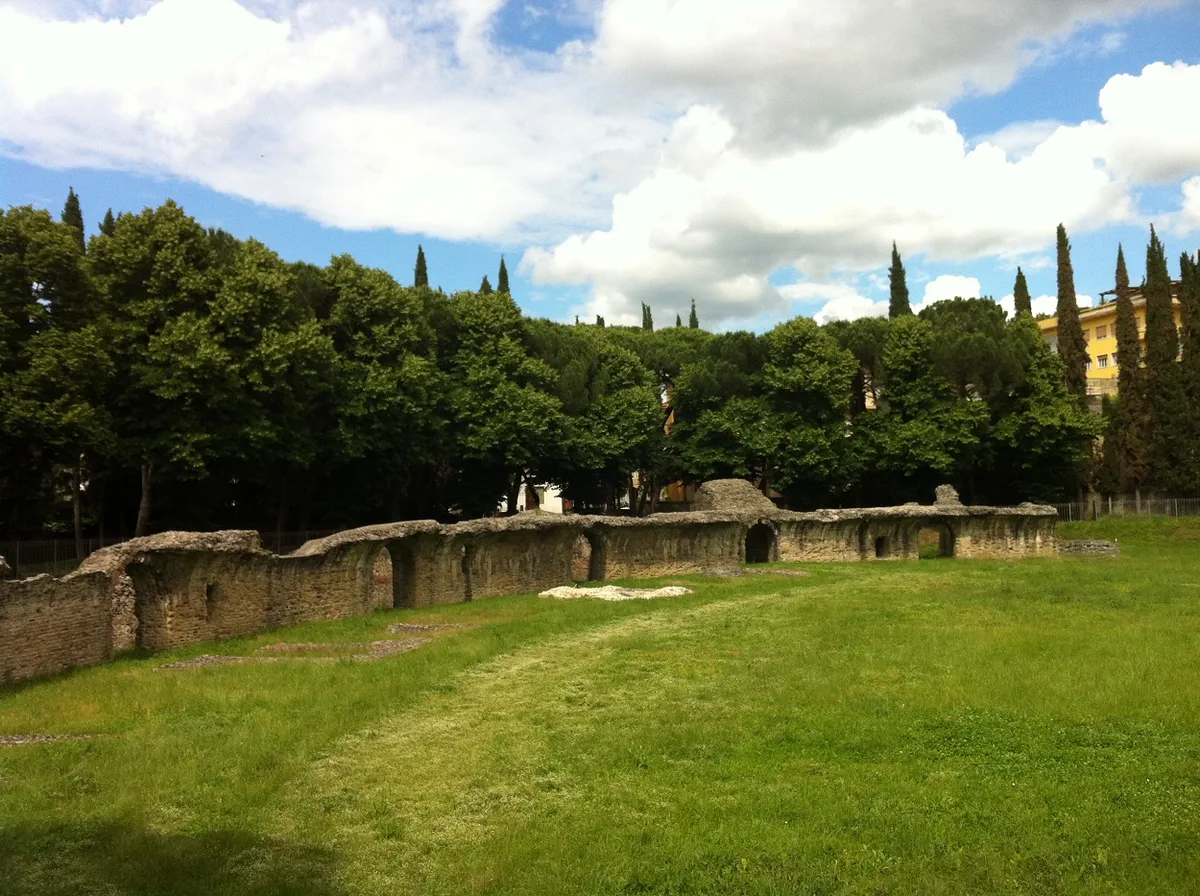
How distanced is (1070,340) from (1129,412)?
17.8 feet

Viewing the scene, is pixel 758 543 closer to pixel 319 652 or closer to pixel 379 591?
pixel 379 591

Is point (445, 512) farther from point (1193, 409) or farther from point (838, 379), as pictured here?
point (1193, 409)

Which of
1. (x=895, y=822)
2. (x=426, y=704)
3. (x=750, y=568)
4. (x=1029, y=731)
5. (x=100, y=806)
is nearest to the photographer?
(x=895, y=822)

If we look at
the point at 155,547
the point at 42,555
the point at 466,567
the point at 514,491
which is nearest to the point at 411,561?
the point at 466,567

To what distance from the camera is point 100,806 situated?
977cm

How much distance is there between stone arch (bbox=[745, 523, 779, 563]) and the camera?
38916 mm

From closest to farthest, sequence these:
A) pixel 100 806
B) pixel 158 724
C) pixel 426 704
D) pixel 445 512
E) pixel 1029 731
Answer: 1. pixel 100 806
2. pixel 1029 731
3. pixel 158 724
4. pixel 426 704
5. pixel 445 512

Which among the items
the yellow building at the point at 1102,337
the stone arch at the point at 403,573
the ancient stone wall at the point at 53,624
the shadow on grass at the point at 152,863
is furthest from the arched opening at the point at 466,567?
the yellow building at the point at 1102,337

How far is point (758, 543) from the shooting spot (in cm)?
4088

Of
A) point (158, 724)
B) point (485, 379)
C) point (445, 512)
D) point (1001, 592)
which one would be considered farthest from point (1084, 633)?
point (445, 512)

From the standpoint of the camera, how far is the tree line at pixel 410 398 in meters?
27.6

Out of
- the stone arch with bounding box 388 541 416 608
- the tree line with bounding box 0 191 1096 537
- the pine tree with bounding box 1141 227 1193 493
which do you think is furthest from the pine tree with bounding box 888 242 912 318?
the stone arch with bounding box 388 541 416 608

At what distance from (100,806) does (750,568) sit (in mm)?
27496

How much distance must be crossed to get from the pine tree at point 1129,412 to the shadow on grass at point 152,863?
171 ft
